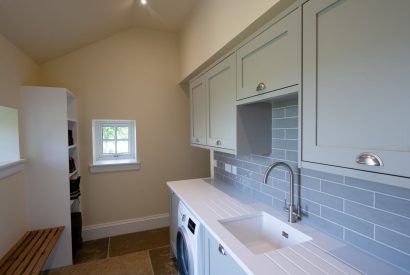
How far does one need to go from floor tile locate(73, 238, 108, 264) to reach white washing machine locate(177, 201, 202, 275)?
3.77ft

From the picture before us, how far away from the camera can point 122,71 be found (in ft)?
9.14

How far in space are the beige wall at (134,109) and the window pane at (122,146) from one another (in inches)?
9.9

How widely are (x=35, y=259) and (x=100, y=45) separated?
2.35 meters

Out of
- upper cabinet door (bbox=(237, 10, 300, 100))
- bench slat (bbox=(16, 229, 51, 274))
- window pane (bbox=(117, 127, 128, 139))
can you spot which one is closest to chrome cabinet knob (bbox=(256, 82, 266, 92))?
upper cabinet door (bbox=(237, 10, 300, 100))

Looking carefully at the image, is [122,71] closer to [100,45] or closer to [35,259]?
[100,45]

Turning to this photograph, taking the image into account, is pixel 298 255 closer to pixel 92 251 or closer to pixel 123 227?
pixel 92 251

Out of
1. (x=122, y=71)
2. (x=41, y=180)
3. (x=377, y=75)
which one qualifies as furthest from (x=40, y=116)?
(x=377, y=75)

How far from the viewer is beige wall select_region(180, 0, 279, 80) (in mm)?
1284

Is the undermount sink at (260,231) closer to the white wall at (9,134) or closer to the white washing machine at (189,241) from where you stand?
the white washing machine at (189,241)

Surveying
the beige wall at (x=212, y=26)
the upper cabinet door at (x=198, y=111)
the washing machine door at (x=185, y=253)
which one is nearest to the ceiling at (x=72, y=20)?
the beige wall at (x=212, y=26)

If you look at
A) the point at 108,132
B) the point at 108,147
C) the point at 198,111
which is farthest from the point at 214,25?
the point at 108,147

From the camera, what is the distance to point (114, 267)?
2.17 m

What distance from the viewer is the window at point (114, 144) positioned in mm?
2814

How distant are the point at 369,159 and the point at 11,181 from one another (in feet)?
8.16
